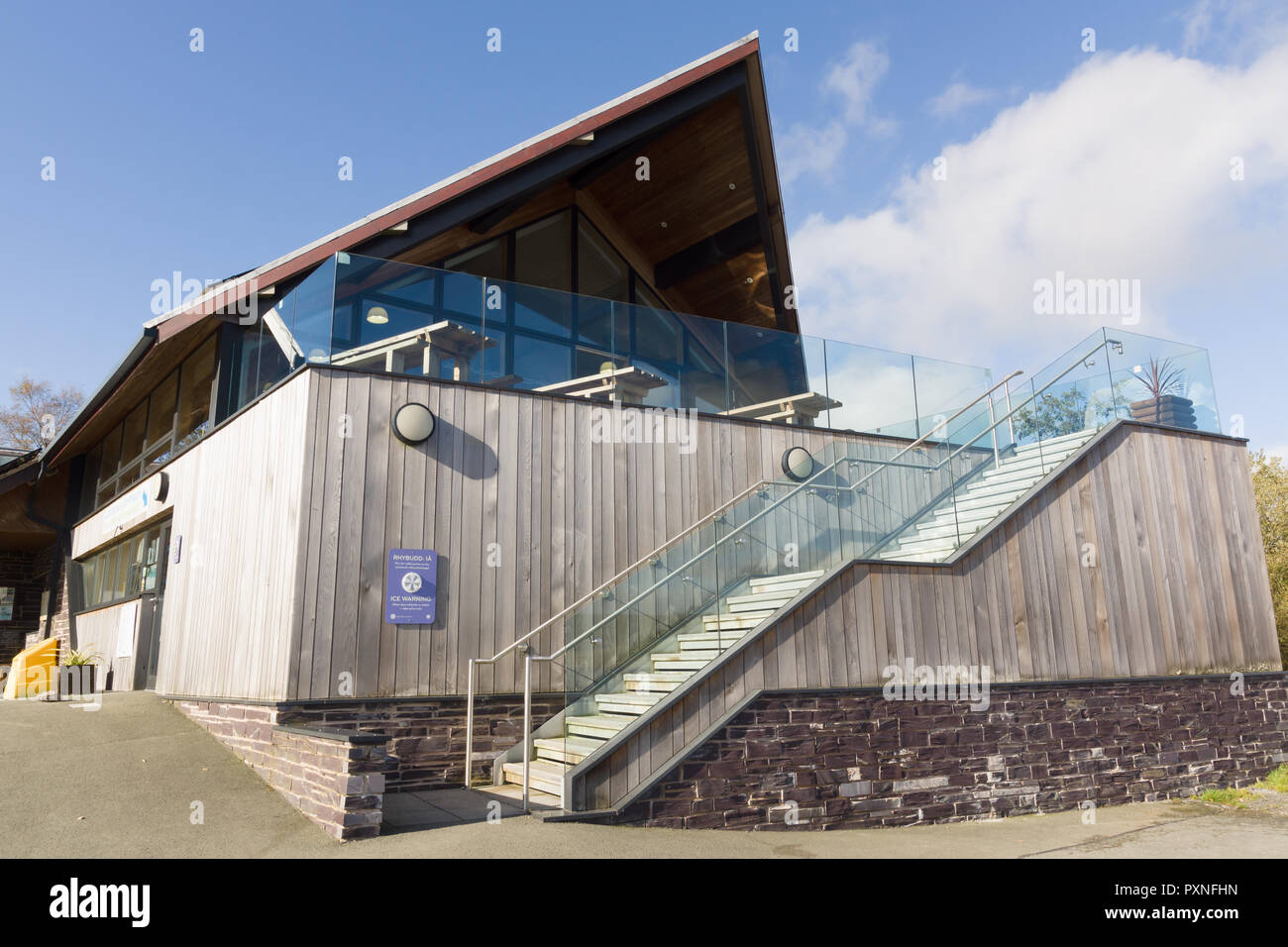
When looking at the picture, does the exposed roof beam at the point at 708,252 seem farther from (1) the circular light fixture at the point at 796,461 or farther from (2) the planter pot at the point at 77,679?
(2) the planter pot at the point at 77,679

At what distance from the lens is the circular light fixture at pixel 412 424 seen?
8.52 m

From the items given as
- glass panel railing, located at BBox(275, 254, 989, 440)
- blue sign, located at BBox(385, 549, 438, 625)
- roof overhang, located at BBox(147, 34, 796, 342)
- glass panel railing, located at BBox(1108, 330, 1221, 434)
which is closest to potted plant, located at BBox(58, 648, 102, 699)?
roof overhang, located at BBox(147, 34, 796, 342)

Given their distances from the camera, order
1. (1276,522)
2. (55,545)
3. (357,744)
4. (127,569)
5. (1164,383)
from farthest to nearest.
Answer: (1276,522)
(55,545)
(127,569)
(1164,383)
(357,744)

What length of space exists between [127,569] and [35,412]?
20986 millimetres

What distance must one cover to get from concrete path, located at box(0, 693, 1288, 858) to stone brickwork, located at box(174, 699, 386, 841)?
11cm

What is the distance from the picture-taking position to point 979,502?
10.5 meters

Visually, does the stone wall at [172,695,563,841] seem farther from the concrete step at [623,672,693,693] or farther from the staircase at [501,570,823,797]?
the concrete step at [623,672,693,693]

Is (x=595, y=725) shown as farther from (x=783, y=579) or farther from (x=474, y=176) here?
(x=474, y=176)

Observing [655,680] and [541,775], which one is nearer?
[541,775]

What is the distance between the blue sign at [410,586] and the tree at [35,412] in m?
26.6

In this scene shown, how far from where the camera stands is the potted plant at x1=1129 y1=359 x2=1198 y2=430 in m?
11.5

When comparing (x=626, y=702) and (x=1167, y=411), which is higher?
(x=1167, y=411)

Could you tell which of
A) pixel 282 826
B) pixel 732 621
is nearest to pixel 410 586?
pixel 282 826
